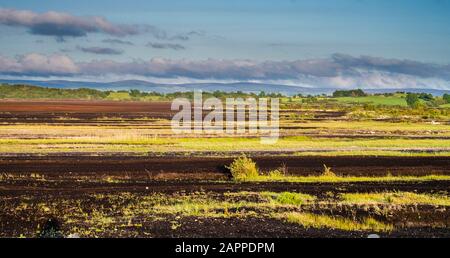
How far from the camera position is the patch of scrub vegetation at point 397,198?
21234 mm

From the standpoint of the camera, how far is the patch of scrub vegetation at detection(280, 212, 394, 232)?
56.2 feet

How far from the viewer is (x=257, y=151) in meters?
42.2

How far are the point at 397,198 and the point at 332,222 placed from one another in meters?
5.06

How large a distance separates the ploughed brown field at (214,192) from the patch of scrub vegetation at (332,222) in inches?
1.2

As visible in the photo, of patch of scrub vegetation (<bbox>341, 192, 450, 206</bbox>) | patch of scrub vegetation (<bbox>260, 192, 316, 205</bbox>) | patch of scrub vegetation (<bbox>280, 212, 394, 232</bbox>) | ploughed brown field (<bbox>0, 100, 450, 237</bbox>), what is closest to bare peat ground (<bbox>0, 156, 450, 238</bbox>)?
ploughed brown field (<bbox>0, 100, 450, 237</bbox>)

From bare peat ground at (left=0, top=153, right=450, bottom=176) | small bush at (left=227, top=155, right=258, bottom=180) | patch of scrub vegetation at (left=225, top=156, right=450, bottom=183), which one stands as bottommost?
bare peat ground at (left=0, top=153, right=450, bottom=176)

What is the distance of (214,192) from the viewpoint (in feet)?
77.7

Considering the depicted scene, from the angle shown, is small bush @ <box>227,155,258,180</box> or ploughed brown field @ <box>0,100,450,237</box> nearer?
ploughed brown field @ <box>0,100,450,237</box>

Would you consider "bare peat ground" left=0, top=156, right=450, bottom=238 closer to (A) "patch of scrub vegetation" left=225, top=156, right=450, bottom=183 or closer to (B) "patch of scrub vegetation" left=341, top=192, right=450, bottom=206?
(B) "patch of scrub vegetation" left=341, top=192, right=450, bottom=206

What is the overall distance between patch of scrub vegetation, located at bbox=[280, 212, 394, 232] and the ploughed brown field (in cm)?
3

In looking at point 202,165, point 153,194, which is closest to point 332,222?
point 153,194
